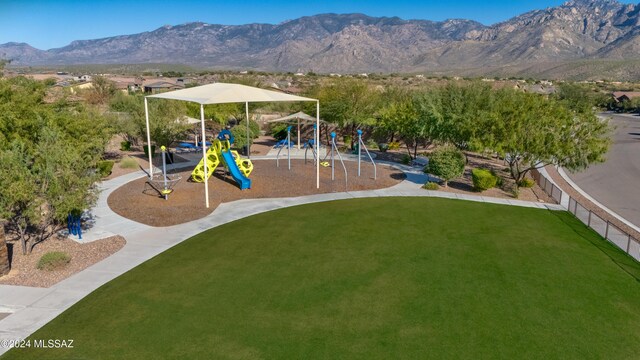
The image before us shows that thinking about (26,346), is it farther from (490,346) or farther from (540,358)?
(540,358)

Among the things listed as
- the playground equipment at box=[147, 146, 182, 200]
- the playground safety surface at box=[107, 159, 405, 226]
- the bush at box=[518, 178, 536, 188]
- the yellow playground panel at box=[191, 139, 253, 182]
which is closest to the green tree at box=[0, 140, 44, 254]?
the playground safety surface at box=[107, 159, 405, 226]

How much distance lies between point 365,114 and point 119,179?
2175 centimetres

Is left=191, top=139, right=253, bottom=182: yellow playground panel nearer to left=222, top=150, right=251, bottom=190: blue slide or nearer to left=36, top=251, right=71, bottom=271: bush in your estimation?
left=222, top=150, right=251, bottom=190: blue slide

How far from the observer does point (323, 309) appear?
1165 centimetres

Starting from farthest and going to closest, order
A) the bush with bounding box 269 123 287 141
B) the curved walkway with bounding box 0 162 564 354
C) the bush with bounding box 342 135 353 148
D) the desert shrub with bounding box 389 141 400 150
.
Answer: the bush with bounding box 269 123 287 141 → the bush with bounding box 342 135 353 148 → the desert shrub with bounding box 389 141 400 150 → the curved walkway with bounding box 0 162 564 354

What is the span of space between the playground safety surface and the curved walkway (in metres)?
0.64

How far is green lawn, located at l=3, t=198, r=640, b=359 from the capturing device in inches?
397

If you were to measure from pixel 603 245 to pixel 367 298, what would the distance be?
424 inches

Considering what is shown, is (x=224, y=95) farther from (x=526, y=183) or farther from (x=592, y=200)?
(x=592, y=200)

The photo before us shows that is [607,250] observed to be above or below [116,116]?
below

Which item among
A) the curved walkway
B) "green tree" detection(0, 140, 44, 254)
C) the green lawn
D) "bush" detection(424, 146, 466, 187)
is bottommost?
the green lawn

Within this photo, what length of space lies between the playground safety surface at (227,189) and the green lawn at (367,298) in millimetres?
3703

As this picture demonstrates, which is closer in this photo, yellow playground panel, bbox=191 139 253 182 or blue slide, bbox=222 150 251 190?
blue slide, bbox=222 150 251 190

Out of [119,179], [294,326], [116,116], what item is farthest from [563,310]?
[116,116]
